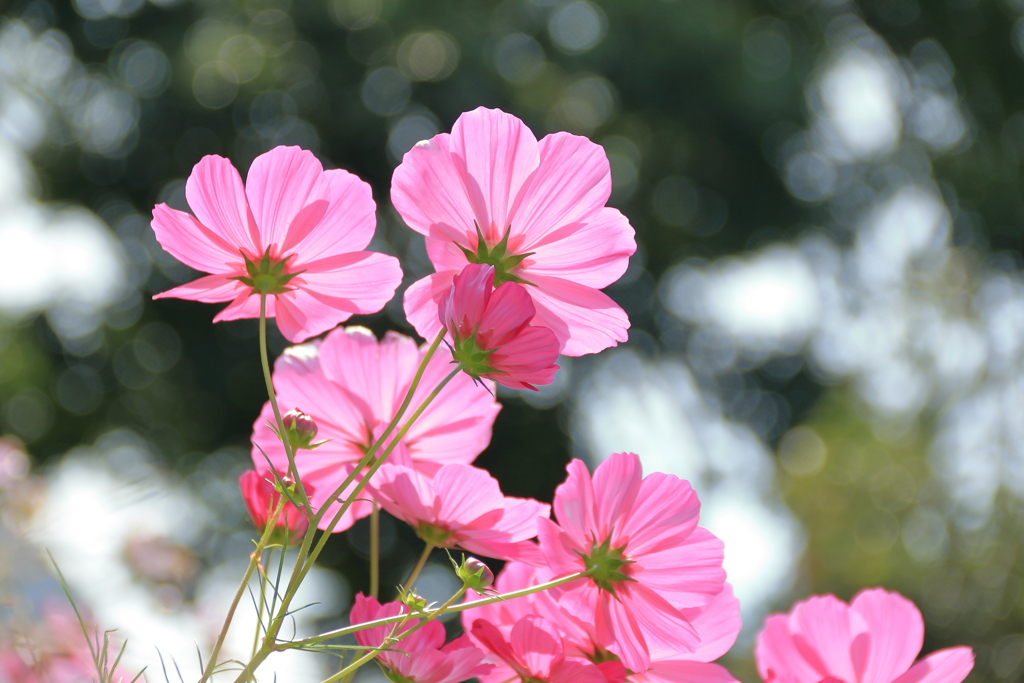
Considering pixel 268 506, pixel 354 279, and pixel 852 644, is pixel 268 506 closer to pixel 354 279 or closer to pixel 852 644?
pixel 354 279

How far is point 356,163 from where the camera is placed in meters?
3.43

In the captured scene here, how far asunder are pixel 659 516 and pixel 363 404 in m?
0.10

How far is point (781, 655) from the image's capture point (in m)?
0.26

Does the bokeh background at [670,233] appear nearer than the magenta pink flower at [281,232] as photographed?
No

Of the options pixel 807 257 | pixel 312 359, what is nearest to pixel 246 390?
pixel 807 257

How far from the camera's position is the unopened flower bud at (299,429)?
0.21m

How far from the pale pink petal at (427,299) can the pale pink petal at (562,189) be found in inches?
1.0

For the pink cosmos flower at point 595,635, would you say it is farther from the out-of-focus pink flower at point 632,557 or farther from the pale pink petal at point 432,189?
the pale pink petal at point 432,189

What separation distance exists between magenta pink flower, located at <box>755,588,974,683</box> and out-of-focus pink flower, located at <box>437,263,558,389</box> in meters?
0.13

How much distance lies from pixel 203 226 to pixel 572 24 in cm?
365

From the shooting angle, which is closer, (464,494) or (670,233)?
(464,494)

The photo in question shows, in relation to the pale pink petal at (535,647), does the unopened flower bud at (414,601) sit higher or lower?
higher

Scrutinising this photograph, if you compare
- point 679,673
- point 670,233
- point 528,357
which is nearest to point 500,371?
point 528,357

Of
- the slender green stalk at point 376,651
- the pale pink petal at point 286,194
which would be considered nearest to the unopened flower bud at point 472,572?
the slender green stalk at point 376,651
